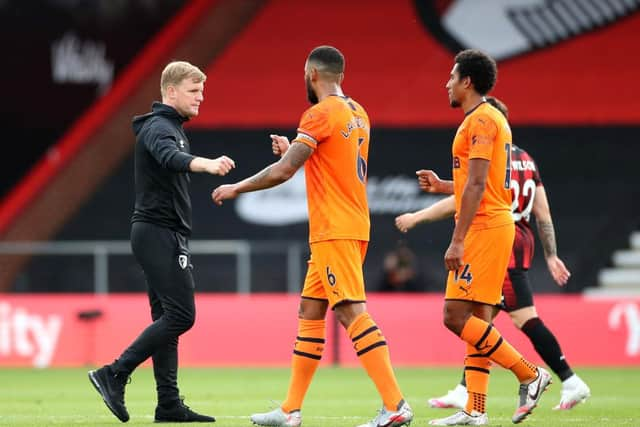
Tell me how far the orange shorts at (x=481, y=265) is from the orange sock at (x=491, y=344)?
16cm

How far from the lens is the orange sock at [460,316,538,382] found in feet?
29.5

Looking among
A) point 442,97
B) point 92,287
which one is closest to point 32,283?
point 92,287

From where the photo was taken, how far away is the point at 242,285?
2073 centimetres

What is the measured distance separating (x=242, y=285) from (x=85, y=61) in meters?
4.96

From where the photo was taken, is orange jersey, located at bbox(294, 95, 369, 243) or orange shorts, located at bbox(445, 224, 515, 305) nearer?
orange jersey, located at bbox(294, 95, 369, 243)

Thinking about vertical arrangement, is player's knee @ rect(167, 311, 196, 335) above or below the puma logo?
above

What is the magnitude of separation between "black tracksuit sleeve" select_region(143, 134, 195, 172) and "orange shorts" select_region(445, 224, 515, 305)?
1.83m

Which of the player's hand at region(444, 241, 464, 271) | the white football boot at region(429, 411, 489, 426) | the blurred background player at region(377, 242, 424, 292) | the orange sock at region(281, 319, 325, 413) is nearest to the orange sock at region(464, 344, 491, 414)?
the white football boot at region(429, 411, 489, 426)

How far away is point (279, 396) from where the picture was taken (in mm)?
12406

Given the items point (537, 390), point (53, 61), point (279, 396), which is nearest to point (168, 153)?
point (537, 390)

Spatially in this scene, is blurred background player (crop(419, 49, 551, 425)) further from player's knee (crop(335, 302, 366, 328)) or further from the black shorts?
the black shorts

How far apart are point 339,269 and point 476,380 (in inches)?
54.6

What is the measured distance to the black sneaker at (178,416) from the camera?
9289mm

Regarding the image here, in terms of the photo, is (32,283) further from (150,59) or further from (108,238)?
(150,59)
